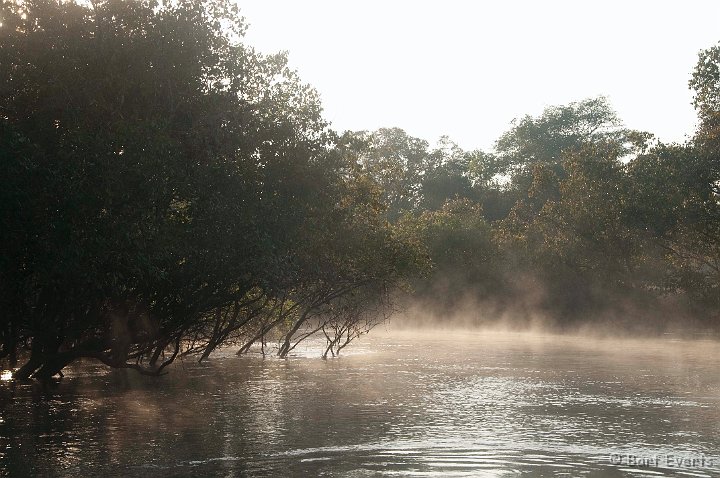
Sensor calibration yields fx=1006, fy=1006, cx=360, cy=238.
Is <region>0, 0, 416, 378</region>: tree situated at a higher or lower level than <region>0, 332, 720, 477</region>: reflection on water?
higher

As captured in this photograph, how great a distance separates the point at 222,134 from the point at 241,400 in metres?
7.69

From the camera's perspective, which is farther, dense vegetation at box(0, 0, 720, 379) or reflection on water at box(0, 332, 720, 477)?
dense vegetation at box(0, 0, 720, 379)

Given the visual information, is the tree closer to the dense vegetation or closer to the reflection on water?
the dense vegetation

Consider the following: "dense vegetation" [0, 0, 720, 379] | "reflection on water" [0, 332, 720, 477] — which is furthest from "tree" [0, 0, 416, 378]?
"reflection on water" [0, 332, 720, 477]

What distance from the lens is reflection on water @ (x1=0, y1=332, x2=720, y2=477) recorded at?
725 inches

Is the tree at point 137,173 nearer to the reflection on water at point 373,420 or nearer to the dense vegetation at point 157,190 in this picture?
the dense vegetation at point 157,190

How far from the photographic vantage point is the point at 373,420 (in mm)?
24375

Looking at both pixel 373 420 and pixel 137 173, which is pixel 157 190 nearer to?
pixel 137 173

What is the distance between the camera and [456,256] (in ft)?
265

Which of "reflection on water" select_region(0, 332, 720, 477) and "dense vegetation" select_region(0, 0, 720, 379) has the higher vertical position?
"dense vegetation" select_region(0, 0, 720, 379)

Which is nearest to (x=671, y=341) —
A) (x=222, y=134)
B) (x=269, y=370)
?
(x=269, y=370)

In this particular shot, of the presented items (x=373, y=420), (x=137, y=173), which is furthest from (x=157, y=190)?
(x=373, y=420)

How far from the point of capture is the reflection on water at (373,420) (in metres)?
18.4

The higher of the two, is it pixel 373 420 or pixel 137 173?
pixel 137 173
